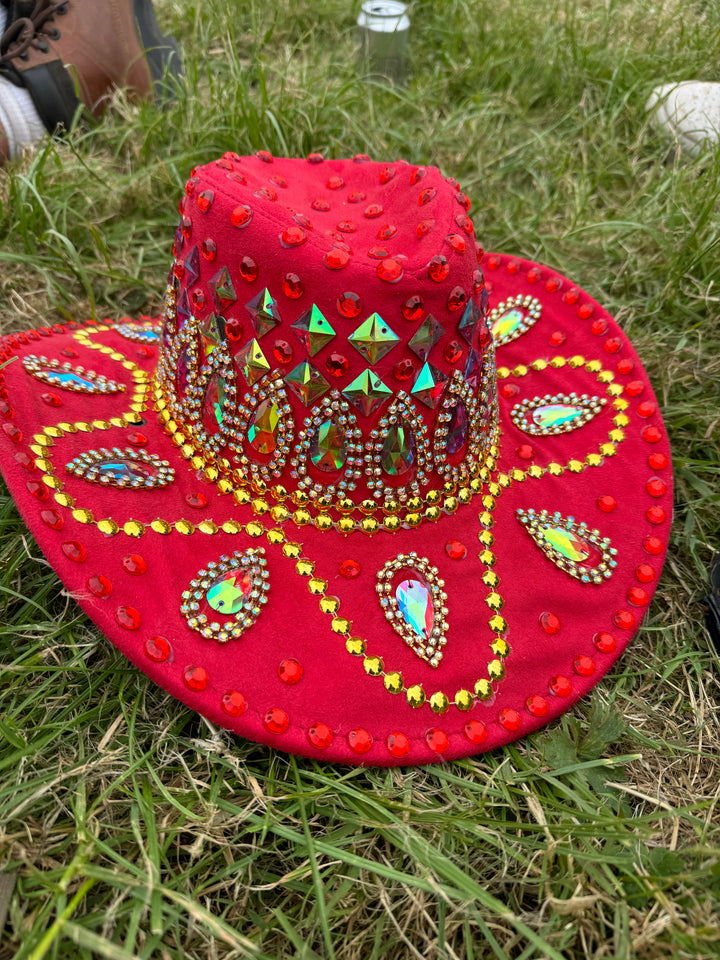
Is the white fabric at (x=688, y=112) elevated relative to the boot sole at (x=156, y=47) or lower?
lower

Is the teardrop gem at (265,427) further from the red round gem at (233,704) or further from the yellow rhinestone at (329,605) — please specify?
the red round gem at (233,704)

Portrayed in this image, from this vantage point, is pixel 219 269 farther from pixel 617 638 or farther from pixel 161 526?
pixel 617 638

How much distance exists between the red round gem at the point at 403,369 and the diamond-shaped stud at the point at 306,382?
12 cm

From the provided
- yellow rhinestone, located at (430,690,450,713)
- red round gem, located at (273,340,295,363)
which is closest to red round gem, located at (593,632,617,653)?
yellow rhinestone, located at (430,690,450,713)

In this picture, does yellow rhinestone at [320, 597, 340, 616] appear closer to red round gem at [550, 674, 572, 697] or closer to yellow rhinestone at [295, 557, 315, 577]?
yellow rhinestone at [295, 557, 315, 577]

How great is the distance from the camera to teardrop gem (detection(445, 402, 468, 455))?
132 cm

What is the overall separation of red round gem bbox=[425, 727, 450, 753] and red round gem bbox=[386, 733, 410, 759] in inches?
1.5

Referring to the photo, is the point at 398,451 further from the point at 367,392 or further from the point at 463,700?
the point at 463,700

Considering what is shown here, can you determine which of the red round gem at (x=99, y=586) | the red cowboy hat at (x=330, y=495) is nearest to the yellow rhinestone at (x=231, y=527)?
the red cowboy hat at (x=330, y=495)

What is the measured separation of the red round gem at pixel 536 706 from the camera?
1223 millimetres

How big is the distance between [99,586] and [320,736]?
0.44 m

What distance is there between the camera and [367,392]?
1197 millimetres

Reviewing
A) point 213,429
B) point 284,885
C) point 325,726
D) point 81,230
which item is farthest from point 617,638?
point 81,230

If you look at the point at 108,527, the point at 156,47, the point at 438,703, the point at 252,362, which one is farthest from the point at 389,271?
the point at 156,47
